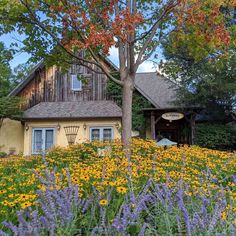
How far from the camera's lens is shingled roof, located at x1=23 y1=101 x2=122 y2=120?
55.4 ft

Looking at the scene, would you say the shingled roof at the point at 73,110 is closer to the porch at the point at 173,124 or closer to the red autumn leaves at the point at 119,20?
the porch at the point at 173,124

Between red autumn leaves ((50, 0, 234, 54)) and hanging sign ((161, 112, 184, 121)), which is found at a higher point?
red autumn leaves ((50, 0, 234, 54))

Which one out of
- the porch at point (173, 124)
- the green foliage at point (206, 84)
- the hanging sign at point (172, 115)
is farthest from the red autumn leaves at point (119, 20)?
the porch at point (173, 124)

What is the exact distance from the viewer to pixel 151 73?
78.5 ft

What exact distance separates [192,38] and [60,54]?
3.96 metres

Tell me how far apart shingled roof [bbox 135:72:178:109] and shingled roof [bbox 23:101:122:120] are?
6.82ft

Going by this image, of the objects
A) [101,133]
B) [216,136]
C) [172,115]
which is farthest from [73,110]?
[216,136]

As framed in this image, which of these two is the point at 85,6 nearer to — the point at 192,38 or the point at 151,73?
the point at 192,38

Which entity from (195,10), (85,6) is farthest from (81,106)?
(195,10)

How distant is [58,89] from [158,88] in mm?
6691

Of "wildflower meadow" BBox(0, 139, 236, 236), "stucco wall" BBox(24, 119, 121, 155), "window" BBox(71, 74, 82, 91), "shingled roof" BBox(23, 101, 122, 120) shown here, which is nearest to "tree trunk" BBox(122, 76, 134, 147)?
"wildflower meadow" BBox(0, 139, 236, 236)

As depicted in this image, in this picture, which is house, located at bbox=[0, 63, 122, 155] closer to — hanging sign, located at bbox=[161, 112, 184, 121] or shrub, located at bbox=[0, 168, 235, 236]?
hanging sign, located at bbox=[161, 112, 184, 121]

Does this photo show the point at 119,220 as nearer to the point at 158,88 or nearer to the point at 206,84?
the point at 206,84

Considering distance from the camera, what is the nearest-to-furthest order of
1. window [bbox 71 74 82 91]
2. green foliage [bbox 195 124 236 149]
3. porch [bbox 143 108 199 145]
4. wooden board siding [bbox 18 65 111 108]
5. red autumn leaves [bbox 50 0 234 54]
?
red autumn leaves [bbox 50 0 234 54]
green foliage [bbox 195 124 236 149]
porch [bbox 143 108 199 145]
wooden board siding [bbox 18 65 111 108]
window [bbox 71 74 82 91]
